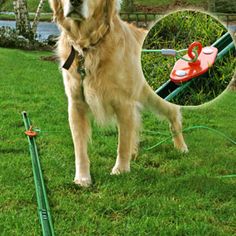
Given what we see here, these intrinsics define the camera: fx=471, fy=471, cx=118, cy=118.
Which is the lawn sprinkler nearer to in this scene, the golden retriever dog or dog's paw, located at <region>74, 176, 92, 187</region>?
the golden retriever dog

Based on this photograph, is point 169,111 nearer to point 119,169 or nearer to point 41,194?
point 119,169

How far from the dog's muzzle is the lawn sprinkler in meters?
0.90

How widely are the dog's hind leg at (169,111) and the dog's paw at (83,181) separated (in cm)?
118

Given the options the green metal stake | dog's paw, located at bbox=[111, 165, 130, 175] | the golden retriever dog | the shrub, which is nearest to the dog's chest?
the golden retriever dog

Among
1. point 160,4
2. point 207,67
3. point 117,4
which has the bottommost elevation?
point 160,4

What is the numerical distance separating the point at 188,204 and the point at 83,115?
1217 mm

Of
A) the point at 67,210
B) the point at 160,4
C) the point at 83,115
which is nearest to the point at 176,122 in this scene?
the point at 83,115

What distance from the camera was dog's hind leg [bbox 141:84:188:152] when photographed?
15.3 feet

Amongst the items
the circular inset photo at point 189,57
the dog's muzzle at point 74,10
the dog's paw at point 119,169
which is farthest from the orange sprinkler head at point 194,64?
the dog's paw at point 119,169

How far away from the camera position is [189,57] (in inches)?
108

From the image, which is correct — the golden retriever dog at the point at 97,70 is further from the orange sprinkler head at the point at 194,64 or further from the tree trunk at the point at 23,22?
the tree trunk at the point at 23,22

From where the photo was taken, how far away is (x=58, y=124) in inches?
223


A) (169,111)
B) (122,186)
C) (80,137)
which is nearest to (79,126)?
(80,137)

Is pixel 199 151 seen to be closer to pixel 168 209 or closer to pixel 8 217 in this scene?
pixel 168 209
